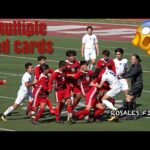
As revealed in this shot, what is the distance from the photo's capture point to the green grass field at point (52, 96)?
59.1 ft

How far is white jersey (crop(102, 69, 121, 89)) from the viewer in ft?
61.2

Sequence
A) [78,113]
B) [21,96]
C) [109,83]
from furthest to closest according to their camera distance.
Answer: [21,96], [78,113], [109,83]

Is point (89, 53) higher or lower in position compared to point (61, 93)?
higher

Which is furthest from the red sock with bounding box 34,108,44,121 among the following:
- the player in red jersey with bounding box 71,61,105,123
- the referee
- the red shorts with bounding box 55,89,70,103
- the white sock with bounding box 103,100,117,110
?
the referee

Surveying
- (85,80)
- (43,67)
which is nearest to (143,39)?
(85,80)

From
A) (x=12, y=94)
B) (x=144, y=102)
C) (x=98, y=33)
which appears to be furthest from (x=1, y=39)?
(x=144, y=102)

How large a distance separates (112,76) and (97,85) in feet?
1.63

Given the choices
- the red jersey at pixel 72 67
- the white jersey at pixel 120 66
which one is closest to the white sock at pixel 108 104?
the red jersey at pixel 72 67

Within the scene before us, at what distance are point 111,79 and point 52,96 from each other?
15.3 feet

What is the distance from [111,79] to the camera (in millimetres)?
18734

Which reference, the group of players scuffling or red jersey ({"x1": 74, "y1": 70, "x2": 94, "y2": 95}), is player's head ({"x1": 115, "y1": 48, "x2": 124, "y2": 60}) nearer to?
the group of players scuffling

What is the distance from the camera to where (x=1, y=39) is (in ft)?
128

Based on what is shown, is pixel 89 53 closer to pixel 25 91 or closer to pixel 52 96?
pixel 52 96
